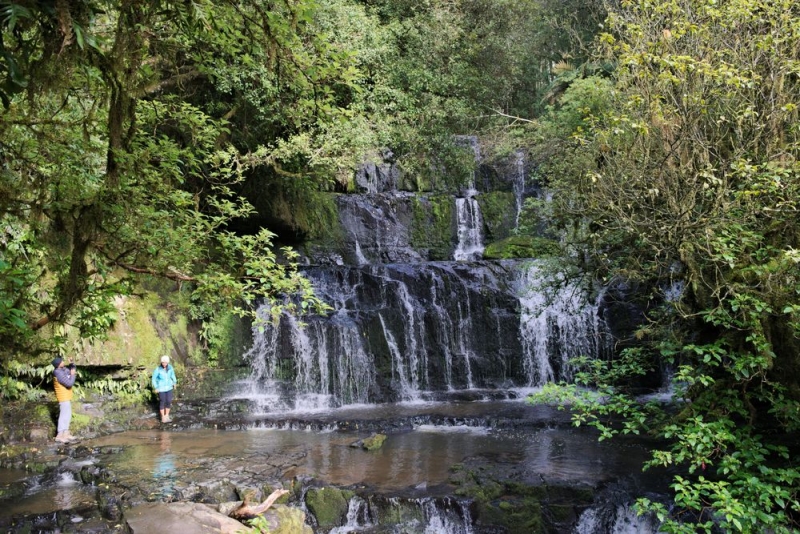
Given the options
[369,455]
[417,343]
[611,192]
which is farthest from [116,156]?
[417,343]

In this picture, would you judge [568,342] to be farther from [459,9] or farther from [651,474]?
[459,9]

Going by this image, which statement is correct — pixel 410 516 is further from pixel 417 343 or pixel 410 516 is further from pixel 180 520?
pixel 417 343

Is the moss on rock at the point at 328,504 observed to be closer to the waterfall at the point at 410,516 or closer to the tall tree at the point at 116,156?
the waterfall at the point at 410,516

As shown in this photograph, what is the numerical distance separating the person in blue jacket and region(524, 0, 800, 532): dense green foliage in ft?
27.1

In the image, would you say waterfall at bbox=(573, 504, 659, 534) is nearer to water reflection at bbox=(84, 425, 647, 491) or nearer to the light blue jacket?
water reflection at bbox=(84, 425, 647, 491)

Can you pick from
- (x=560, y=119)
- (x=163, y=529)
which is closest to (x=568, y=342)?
(x=560, y=119)

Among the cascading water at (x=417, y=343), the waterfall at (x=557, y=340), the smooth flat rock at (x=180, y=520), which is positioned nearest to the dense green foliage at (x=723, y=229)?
the smooth flat rock at (x=180, y=520)

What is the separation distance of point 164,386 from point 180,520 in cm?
559

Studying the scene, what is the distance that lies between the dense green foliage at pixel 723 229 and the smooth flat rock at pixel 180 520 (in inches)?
154

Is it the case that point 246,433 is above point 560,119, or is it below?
below

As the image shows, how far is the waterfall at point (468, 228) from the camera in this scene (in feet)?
61.1

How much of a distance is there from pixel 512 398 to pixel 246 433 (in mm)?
5844

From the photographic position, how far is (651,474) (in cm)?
826

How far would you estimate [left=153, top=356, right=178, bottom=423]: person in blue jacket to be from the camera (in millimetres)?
11664
